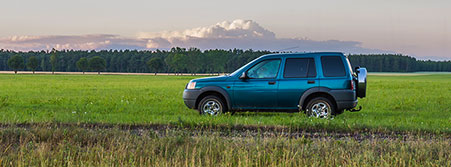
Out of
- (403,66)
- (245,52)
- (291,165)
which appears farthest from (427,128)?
(245,52)

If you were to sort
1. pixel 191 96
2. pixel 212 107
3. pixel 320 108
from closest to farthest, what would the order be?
1. pixel 320 108
2. pixel 212 107
3. pixel 191 96

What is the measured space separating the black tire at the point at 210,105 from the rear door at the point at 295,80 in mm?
1693

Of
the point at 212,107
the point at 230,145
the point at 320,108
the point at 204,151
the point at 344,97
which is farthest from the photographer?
the point at 212,107

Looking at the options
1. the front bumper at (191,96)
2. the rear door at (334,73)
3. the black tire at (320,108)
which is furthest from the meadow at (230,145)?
the front bumper at (191,96)

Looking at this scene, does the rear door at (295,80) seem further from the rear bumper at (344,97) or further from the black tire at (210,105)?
the black tire at (210,105)

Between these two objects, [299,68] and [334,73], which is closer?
[334,73]

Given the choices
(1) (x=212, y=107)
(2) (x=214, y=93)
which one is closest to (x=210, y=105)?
(1) (x=212, y=107)

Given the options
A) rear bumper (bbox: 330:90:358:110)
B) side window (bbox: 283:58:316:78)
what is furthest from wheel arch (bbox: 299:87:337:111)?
side window (bbox: 283:58:316:78)

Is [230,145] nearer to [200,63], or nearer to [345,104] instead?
[345,104]

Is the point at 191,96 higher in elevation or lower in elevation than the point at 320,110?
higher

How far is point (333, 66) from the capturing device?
13312 millimetres

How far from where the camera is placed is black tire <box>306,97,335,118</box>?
13430 millimetres

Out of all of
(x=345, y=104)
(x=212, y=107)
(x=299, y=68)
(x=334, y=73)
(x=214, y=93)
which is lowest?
(x=212, y=107)

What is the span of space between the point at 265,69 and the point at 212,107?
1845mm
